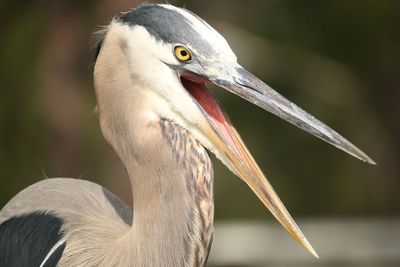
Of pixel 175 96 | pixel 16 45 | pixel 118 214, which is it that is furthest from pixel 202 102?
pixel 16 45

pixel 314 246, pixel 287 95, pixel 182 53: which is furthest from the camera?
pixel 287 95

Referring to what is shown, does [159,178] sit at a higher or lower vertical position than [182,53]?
lower

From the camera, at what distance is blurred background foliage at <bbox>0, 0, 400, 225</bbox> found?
9826mm

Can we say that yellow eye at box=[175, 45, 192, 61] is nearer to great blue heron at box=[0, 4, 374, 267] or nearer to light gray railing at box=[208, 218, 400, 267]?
great blue heron at box=[0, 4, 374, 267]

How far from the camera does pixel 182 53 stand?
3273 mm

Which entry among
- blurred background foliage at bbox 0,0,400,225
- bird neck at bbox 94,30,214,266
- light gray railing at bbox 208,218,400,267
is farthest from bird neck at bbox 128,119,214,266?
blurred background foliage at bbox 0,0,400,225

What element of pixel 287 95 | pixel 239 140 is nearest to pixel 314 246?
pixel 287 95

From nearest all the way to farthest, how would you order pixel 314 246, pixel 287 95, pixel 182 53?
pixel 182 53 → pixel 314 246 → pixel 287 95

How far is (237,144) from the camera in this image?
3.34m

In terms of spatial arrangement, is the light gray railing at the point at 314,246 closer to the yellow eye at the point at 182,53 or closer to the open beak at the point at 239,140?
the open beak at the point at 239,140

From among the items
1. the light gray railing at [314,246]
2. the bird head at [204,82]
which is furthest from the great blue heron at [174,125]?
the light gray railing at [314,246]

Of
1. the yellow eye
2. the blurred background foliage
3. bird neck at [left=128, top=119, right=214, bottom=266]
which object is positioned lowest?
bird neck at [left=128, top=119, right=214, bottom=266]

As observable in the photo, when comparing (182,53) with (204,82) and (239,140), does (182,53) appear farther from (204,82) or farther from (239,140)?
(239,140)

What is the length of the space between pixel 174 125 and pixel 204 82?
173 mm
